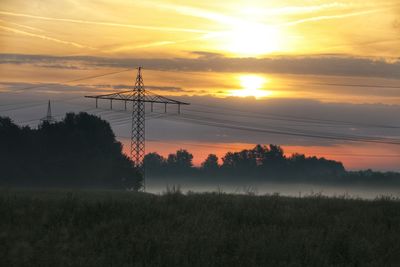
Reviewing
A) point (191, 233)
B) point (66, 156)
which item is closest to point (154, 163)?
point (66, 156)

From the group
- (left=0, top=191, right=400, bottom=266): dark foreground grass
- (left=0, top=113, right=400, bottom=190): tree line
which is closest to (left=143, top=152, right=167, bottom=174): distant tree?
(left=0, top=113, right=400, bottom=190): tree line

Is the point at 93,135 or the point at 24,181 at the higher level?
the point at 93,135

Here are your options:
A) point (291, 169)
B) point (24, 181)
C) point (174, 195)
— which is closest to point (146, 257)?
point (174, 195)

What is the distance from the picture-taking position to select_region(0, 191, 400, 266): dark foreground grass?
51.3 ft

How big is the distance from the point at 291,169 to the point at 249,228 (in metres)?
184

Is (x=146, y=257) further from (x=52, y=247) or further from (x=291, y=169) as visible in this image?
(x=291, y=169)

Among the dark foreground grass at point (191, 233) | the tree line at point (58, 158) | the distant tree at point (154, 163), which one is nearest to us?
the dark foreground grass at point (191, 233)

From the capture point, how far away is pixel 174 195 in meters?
22.8

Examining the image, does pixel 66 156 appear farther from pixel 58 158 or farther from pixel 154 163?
pixel 154 163

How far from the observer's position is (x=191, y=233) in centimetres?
1738

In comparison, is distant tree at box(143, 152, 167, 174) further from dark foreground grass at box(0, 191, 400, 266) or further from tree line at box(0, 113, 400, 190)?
dark foreground grass at box(0, 191, 400, 266)

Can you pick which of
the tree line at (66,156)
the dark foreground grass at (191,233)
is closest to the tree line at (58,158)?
the tree line at (66,156)

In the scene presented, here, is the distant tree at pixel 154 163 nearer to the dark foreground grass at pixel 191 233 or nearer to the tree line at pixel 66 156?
the tree line at pixel 66 156

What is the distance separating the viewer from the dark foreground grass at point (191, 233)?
1562 centimetres
